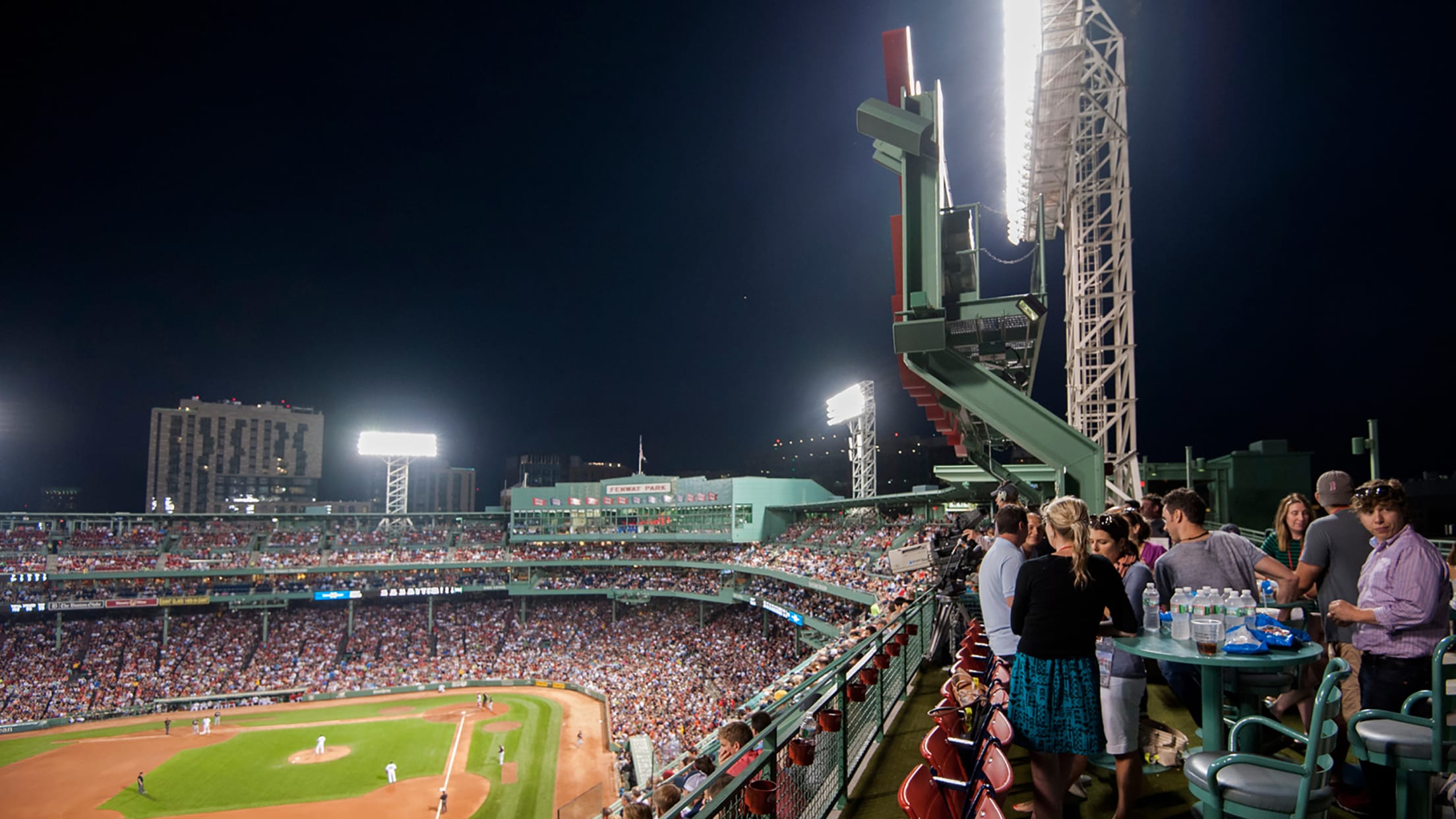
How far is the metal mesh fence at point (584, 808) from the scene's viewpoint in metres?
18.9

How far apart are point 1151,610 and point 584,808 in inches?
759

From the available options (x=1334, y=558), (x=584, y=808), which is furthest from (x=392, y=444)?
(x=1334, y=558)

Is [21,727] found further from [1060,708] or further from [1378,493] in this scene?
[1378,493]

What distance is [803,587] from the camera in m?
33.1

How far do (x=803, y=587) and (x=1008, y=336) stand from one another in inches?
1035

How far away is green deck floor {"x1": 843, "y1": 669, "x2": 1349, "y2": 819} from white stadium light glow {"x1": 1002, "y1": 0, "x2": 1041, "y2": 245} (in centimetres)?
1405

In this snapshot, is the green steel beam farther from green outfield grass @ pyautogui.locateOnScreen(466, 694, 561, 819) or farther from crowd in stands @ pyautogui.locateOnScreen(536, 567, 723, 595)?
crowd in stands @ pyautogui.locateOnScreen(536, 567, 723, 595)

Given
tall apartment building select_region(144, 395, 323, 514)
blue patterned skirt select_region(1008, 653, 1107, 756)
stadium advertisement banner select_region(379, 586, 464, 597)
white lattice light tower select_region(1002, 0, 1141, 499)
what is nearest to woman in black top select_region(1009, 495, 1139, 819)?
blue patterned skirt select_region(1008, 653, 1107, 756)

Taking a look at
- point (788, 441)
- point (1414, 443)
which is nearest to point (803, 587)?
point (1414, 443)

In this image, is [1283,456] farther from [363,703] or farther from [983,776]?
[363,703]

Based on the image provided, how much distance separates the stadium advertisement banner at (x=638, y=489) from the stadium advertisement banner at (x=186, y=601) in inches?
895

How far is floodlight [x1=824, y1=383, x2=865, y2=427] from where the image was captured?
38.3 metres

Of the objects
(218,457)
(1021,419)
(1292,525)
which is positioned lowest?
(1292,525)

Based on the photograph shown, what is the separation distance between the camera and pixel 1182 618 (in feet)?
12.3
